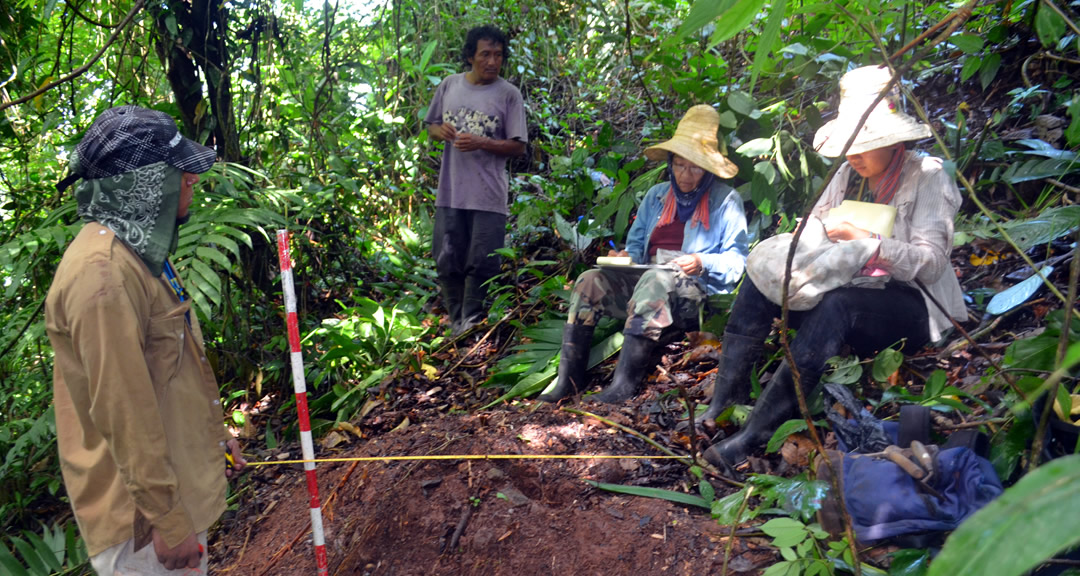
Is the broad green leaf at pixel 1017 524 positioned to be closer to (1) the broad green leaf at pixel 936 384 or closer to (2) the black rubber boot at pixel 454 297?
(1) the broad green leaf at pixel 936 384

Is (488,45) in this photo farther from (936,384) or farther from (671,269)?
(936,384)

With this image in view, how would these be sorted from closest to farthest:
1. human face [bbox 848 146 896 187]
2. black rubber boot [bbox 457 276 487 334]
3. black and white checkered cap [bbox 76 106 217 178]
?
1. black and white checkered cap [bbox 76 106 217 178]
2. human face [bbox 848 146 896 187]
3. black rubber boot [bbox 457 276 487 334]

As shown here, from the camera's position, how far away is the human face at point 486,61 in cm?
502

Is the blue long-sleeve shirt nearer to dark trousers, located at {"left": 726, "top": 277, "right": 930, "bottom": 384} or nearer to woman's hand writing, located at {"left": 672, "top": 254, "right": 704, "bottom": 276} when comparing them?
woman's hand writing, located at {"left": 672, "top": 254, "right": 704, "bottom": 276}

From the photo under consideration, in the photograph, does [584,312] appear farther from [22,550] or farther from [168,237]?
[22,550]

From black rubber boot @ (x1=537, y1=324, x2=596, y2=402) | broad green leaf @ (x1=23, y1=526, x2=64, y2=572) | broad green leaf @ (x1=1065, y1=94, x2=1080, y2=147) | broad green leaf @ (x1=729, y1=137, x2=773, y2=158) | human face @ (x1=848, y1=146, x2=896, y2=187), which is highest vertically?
broad green leaf @ (x1=1065, y1=94, x2=1080, y2=147)

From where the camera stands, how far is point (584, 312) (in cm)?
407

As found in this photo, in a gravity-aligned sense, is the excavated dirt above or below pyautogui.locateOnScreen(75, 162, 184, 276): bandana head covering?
below

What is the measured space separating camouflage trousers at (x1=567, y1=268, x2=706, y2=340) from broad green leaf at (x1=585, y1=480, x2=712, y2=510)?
96 cm

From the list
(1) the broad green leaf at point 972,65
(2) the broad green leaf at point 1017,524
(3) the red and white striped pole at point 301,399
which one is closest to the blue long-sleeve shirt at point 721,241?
(1) the broad green leaf at point 972,65

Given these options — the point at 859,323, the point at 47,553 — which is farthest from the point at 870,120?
the point at 47,553

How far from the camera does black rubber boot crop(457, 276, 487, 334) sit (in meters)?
5.17

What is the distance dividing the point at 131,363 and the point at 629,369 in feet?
7.97

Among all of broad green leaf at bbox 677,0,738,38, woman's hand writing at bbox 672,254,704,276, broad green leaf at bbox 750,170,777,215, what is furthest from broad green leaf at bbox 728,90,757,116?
broad green leaf at bbox 677,0,738,38
